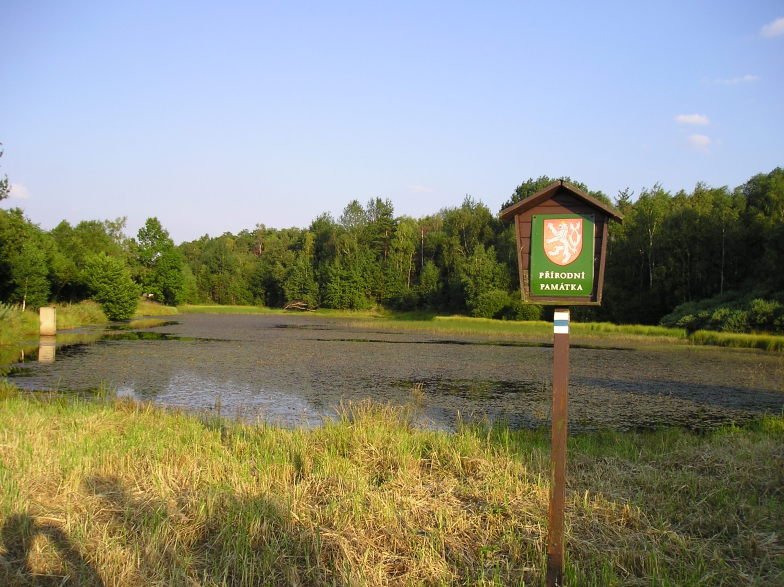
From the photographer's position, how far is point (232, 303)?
90375 mm

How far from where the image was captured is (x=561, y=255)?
4.26m

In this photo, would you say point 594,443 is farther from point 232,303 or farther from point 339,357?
point 232,303

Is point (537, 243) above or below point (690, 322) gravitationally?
above

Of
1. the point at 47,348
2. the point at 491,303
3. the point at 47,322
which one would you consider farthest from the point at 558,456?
the point at 491,303

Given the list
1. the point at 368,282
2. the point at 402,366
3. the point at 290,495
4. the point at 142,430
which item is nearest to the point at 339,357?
the point at 402,366

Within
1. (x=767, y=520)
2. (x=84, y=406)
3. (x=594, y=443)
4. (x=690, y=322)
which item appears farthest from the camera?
(x=690, y=322)

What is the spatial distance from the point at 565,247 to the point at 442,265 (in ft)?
212

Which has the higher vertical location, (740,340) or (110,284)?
(110,284)

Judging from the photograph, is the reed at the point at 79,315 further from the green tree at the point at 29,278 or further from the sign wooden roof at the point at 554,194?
the sign wooden roof at the point at 554,194

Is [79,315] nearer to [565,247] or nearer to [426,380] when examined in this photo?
[426,380]

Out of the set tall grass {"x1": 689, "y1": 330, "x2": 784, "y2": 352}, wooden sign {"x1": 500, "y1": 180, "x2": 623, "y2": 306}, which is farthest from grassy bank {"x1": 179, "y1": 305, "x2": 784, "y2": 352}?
wooden sign {"x1": 500, "y1": 180, "x2": 623, "y2": 306}

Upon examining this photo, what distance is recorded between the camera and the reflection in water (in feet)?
62.6

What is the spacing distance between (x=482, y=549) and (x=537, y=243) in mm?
2241

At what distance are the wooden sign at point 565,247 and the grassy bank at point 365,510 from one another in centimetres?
184
